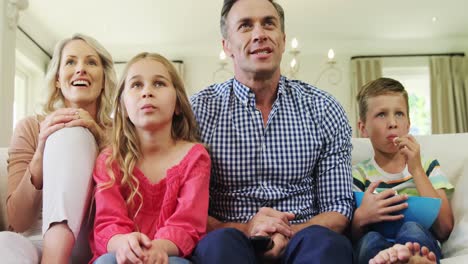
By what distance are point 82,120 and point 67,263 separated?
0.37 m

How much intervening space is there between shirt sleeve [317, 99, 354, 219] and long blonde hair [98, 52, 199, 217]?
0.39 metres

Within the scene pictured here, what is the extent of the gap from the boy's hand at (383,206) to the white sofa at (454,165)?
192 millimetres

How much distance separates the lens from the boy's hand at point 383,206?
1387mm

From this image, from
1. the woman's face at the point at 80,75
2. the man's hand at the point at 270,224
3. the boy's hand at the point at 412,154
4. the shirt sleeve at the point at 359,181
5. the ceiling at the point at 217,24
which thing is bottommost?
the man's hand at the point at 270,224

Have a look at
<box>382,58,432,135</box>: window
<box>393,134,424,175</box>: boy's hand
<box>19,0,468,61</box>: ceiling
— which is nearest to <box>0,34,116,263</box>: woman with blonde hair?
<box>393,134,424,175</box>: boy's hand

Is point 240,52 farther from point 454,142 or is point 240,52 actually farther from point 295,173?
point 454,142

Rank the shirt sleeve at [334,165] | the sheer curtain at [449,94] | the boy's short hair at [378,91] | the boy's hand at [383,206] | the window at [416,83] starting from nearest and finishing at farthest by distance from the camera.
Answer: the boy's hand at [383,206] < the shirt sleeve at [334,165] < the boy's short hair at [378,91] < the sheer curtain at [449,94] < the window at [416,83]

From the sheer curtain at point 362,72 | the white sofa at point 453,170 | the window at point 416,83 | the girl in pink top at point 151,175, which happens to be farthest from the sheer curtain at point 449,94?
the girl in pink top at point 151,175

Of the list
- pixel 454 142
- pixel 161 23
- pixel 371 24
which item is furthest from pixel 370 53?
pixel 454 142

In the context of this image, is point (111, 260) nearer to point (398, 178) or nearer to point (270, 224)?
point (270, 224)

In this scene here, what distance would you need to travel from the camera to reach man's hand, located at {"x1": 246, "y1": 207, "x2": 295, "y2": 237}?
1.25 m

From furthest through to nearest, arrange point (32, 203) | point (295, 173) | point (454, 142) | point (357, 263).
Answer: point (454, 142), point (295, 173), point (32, 203), point (357, 263)

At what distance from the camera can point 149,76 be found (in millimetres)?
1424

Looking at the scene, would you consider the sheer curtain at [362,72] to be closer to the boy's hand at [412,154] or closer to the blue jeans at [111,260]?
the boy's hand at [412,154]
